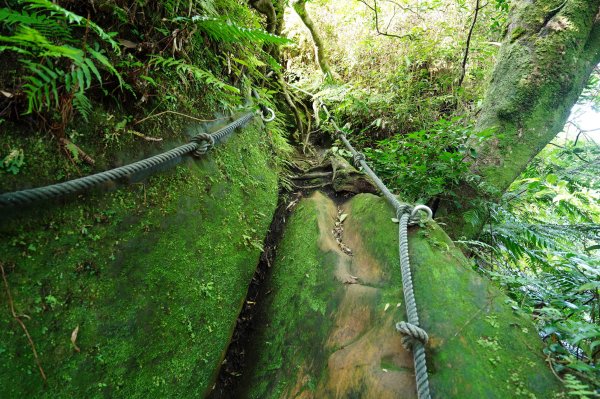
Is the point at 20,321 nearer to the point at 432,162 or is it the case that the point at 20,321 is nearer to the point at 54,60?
the point at 54,60

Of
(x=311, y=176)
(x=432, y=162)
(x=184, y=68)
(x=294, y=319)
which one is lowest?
(x=294, y=319)

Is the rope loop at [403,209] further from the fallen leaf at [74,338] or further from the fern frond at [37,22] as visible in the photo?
the fern frond at [37,22]

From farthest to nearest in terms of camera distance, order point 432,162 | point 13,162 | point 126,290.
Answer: point 432,162 < point 126,290 < point 13,162

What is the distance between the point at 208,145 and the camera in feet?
6.80

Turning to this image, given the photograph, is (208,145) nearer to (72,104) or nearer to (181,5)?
(72,104)

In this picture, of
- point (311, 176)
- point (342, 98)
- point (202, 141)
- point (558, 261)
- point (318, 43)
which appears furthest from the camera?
point (318, 43)

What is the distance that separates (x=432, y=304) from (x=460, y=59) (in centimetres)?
449

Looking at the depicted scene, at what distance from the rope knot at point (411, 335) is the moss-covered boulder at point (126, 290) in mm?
1074

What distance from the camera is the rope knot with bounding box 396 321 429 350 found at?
1.30 m

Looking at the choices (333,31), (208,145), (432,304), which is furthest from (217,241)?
(333,31)

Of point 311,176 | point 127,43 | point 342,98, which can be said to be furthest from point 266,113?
point 127,43

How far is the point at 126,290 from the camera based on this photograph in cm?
138

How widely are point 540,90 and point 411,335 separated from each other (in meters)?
3.24

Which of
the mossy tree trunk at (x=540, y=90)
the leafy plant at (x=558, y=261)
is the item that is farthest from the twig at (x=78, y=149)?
the mossy tree trunk at (x=540, y=90)
